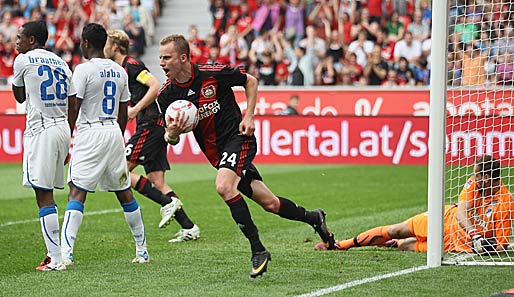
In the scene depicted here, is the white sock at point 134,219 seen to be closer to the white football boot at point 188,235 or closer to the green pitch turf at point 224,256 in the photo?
the green pitch turf at point 224,256

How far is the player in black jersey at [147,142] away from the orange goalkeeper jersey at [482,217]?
2806mm

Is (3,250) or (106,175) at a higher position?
(106,175)

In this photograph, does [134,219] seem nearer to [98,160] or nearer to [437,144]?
[98,160]

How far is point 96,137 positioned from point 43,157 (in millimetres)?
483

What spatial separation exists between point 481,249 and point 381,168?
9637 mm

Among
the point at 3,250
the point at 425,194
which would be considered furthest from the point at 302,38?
the point at 3,250

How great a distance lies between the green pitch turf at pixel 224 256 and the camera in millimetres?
7480

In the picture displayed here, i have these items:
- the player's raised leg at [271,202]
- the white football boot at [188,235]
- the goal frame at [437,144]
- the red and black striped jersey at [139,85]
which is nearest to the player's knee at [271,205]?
the player's raised leg at [271,202]

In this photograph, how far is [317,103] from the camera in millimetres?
21016

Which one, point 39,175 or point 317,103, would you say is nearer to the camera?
point 39,175

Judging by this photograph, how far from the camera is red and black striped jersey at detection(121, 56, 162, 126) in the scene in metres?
10.7

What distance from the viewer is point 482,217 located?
936 cm

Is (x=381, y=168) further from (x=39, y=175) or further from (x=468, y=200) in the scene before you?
(x=39, y=175)

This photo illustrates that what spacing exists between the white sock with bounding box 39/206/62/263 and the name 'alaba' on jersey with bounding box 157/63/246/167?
132 centimetres
